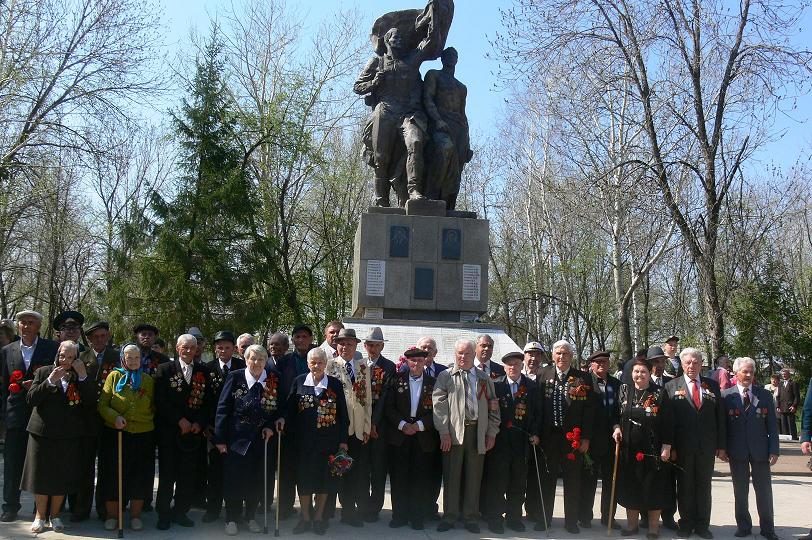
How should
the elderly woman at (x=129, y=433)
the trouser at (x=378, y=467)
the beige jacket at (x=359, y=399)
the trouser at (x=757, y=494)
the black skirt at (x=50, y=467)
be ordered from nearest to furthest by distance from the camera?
the black skirt at (x=50, y=467) < the elderly woman at (x=129, y=433) < the trouser at (x=757, y=494) < the beige jacket at (x=359, y=399) < the trouser at (x=378, y=467)

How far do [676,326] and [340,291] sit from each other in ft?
57.0

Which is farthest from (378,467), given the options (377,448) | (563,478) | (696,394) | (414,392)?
(696,394)

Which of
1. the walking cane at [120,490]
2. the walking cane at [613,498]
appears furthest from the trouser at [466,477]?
the walking cane at [120,490]

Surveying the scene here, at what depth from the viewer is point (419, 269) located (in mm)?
11508

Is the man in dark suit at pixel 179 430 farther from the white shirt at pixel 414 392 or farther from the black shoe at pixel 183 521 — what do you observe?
the white shirt at pixel 414 392

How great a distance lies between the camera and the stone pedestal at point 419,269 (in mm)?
11484

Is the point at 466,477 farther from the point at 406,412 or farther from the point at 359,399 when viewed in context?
the point at 359,399

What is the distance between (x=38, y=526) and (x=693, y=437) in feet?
18.4

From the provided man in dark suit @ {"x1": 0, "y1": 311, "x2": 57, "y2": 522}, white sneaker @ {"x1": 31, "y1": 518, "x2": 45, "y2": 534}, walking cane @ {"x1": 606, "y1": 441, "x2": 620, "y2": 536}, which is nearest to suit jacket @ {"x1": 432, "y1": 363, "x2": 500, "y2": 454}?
walking cane @ {"x1": 606, "y1": 441, "x2": 620, "y2": 536}

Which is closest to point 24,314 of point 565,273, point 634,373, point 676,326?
point 634,373

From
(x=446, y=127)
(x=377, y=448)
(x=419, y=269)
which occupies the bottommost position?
(x=377, y=448)

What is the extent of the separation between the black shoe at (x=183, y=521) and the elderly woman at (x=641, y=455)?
3781 millimetres

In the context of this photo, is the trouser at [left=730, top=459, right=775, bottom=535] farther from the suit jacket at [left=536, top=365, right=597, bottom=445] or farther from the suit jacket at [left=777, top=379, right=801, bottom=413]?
the suit jacket at [left=777, top=379, right=801, bottom=413]

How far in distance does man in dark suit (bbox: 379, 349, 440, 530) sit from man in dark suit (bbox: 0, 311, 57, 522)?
→ 3.14 meters
